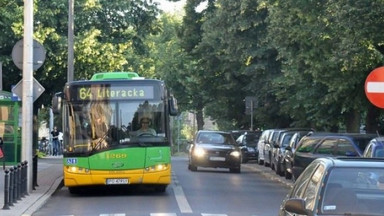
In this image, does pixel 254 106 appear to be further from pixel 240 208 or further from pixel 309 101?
pixel 240 208

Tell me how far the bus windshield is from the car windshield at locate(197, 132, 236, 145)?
556 inches

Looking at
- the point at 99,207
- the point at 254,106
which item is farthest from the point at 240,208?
the point at 254,106

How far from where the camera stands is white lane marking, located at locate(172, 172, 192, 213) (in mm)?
18953

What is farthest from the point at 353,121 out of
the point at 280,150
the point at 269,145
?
the point at 269,145

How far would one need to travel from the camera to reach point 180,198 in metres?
21.8

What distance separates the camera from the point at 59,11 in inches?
1578

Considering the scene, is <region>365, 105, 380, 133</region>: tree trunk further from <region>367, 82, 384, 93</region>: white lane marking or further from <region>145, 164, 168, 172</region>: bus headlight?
<region>367, 82, 384, 93</region>: white lane marking

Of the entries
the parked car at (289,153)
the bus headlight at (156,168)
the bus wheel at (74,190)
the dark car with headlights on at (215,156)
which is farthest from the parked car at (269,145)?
the bus headlight at (156,168)

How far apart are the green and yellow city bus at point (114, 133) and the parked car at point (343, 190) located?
40.3 ft

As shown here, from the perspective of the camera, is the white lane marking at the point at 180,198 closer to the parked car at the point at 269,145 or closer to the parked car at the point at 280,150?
the parked car at the point at 280,150

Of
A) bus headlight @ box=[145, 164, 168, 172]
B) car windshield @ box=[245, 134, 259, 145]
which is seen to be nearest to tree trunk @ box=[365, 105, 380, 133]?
bus headlight @ box=[145, 164, 168, 172]

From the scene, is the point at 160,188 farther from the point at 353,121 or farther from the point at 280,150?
the point at 353,121

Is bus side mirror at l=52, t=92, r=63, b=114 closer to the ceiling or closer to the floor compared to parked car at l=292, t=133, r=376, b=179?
closer to the ceiling

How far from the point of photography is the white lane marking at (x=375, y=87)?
16.0 metres
